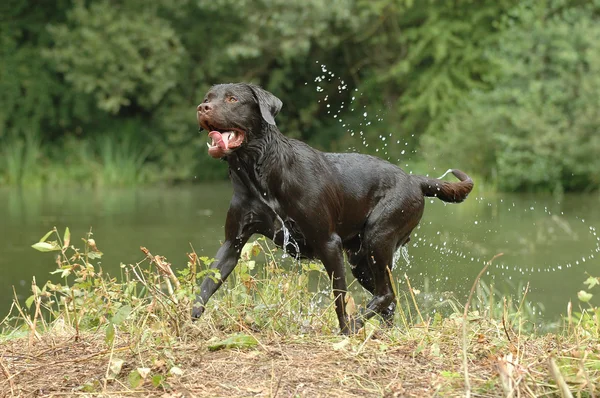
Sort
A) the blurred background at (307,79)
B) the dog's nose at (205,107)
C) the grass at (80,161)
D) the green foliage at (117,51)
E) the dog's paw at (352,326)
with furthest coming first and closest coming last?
the grass at (80,161)
the green foliage at (117,51)
the blurred background at (307,79)
the dog's paw at (352,326)
the dog's nose at (205,107)

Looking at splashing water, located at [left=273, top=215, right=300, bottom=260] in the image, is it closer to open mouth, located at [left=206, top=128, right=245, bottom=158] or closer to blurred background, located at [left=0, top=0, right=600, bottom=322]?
open mouth, located at [left=206, top=128, right=245, bottom=158]

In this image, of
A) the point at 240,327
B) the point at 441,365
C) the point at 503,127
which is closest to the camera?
the point at 441,365

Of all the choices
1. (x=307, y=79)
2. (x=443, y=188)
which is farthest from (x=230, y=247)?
(x=307, y=79)

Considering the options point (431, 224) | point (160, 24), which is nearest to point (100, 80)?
point (160, 24)

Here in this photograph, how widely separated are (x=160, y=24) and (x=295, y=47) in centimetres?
361

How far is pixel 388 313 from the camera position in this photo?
5.80 m

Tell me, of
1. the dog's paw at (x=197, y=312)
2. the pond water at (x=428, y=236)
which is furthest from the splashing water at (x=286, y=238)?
the pond water at (x=428, y=236)

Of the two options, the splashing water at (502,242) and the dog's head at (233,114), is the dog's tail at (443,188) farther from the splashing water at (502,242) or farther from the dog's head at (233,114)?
the dog's head at (233,114)

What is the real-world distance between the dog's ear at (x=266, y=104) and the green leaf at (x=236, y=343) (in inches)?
45.8

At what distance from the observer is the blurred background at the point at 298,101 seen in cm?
1659

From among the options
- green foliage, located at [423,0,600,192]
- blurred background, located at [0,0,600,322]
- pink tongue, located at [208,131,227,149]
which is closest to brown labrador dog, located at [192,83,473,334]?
pink tongue, located at [208,131,227,149]

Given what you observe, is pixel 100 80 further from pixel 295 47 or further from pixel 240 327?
pixel 240 327

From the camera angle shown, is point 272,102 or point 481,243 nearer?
point 272,102

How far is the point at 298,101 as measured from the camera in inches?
1048
